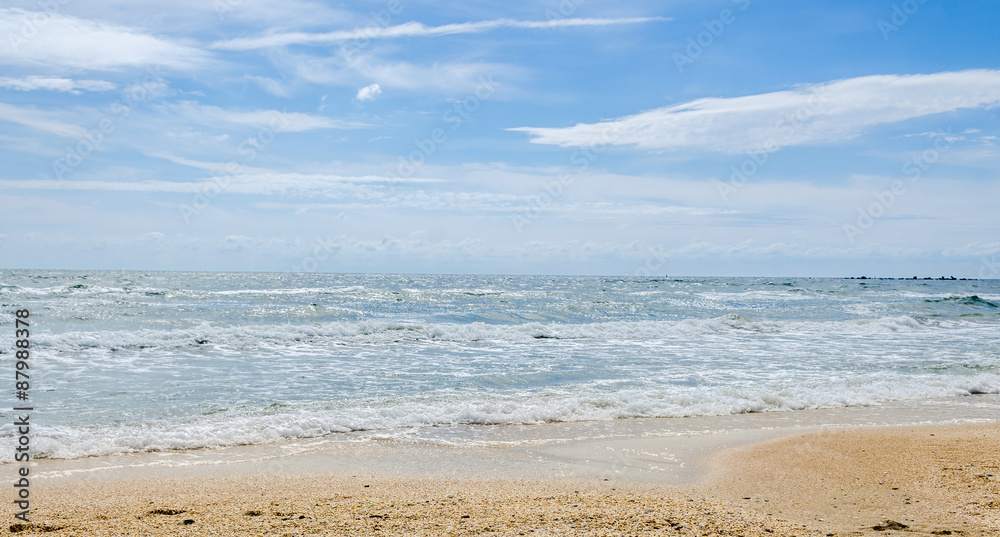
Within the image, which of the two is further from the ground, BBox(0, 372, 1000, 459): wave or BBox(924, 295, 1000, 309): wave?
BBox(924, 295, 1000, 309): wave

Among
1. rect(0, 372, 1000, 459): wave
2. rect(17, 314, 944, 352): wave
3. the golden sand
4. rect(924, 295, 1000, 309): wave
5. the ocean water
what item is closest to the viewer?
the golden sand

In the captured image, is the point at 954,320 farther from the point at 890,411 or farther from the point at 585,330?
the point at 890,411

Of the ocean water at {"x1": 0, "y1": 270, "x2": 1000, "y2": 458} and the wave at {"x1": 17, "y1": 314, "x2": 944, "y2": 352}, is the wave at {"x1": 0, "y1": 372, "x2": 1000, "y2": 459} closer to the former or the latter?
the ocean water at {"x1": 0, "y1": 270, "x2": 1000, "y2": 458}

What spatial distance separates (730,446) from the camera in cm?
723

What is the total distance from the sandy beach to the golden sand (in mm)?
15

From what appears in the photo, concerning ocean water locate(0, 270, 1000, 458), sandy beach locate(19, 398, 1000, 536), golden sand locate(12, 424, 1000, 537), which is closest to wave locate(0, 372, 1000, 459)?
ocean water locate(0, 270, 1000, 458)

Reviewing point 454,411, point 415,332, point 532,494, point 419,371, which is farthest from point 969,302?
point 532,494

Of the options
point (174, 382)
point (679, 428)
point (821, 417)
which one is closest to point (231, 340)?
point (174, 382)

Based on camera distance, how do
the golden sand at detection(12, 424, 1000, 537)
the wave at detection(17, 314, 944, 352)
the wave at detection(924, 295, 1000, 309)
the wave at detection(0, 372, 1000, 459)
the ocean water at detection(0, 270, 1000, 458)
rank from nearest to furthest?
1. the golden sand at detection(12, 424, 1000, 537)
2. the wave at detection(0, 372, 1000, 459)
3. the ocean water at detection(0, 270, 1000, 458)
4. the wave at detection(17, 314, 944, 352)
5. the wave at detection(924, 295, 1000, 309)

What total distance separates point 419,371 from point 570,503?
8205 millimetres

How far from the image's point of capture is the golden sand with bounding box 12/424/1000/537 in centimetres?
432

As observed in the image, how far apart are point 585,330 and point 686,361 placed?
7973 millimetres

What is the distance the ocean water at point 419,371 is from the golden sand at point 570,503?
200cm

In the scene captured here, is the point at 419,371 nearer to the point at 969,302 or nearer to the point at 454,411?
the point at 454,411
